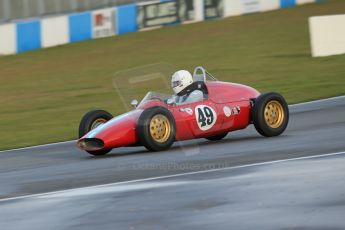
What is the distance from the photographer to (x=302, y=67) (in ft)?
58.9

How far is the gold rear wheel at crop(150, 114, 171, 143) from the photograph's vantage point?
930 centimetres

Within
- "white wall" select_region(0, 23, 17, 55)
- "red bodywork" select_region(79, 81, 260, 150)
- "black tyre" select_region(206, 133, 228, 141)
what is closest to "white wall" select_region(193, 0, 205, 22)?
"white wall" select_region(0, 23, 17, 55)

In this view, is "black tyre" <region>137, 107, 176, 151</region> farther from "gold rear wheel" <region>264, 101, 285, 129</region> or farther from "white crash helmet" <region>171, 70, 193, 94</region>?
"gold rear wheel" <region>264, 101, 285, 129</region>

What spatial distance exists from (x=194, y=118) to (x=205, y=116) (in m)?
0.15

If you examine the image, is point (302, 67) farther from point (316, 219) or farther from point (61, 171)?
point (316, 219)

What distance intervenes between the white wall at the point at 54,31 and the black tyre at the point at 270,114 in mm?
14479

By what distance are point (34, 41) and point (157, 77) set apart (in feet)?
46.9

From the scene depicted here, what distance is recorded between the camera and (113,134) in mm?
9344

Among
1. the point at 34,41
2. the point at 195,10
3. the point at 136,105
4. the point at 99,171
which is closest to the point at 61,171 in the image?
the point at 99,171

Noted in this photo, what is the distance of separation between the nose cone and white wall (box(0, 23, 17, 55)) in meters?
14.3

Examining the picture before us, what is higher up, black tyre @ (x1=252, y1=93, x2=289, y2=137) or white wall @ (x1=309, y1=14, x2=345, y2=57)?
white wall @ (x1=309, y1=14, x2=345, y2=57)

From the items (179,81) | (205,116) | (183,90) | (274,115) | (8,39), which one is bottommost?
(274,115)

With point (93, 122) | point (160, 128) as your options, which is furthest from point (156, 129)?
point (93, 122)

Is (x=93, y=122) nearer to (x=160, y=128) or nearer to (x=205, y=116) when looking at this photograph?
(x=160, y=128)
